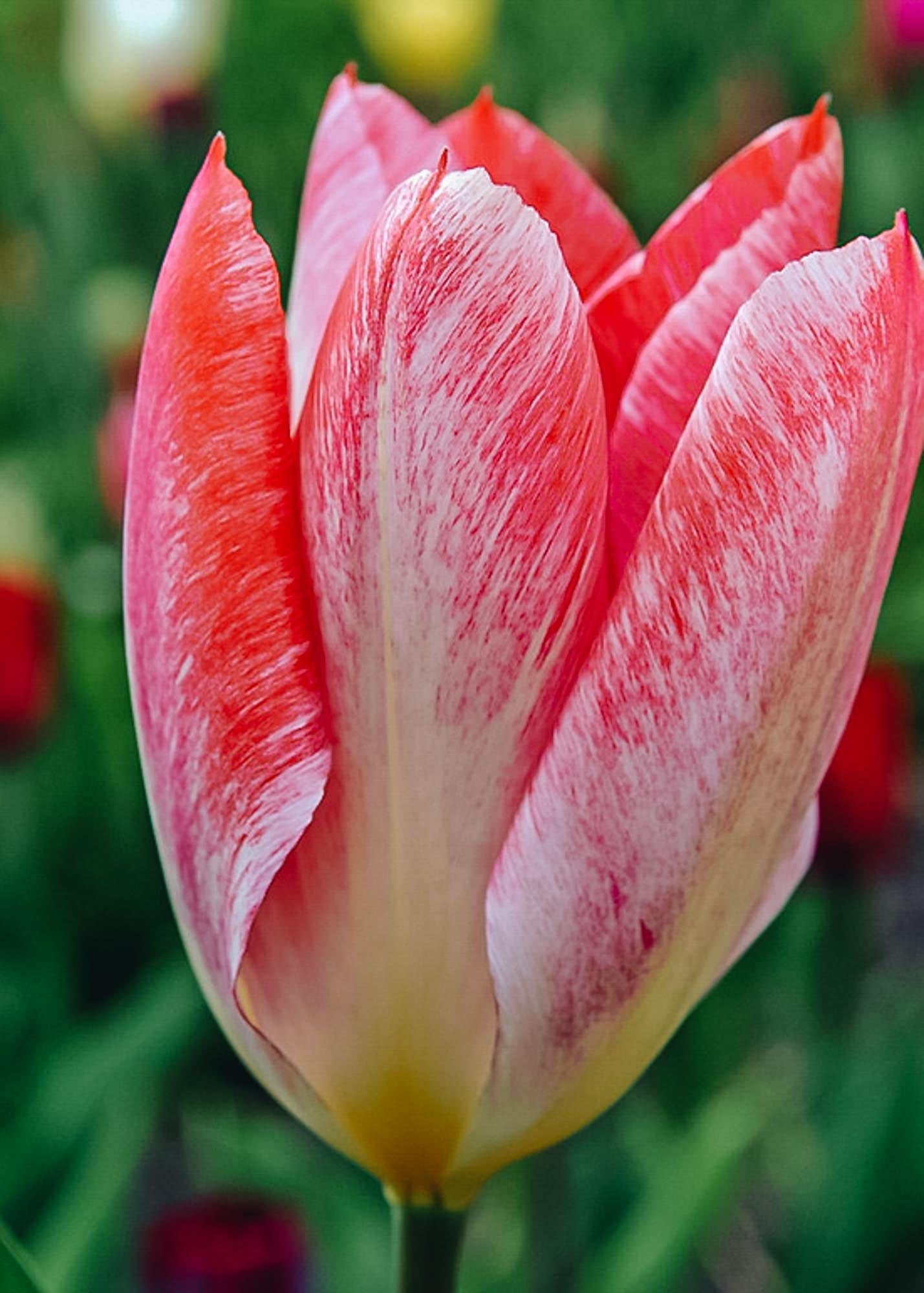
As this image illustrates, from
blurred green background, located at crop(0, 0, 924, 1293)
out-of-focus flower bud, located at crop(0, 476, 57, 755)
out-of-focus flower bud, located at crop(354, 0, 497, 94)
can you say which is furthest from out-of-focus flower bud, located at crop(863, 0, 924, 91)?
out-of-focus flower bud, located at crop(0, 476, 57, 755)

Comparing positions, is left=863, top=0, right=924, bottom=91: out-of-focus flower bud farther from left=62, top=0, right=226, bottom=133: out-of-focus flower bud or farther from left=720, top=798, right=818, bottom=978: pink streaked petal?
left=720, top=798, right=818, bottom=978: pink streaked petal

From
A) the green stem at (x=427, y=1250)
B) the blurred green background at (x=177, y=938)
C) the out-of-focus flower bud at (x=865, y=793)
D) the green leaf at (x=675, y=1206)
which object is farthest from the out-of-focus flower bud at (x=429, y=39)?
the green stem at (x=427, y=1250)

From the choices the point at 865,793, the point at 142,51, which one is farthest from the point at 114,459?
the point at 142,51

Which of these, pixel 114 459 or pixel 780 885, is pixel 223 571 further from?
pixel 114 459

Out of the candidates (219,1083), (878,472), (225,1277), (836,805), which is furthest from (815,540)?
(219,1083)

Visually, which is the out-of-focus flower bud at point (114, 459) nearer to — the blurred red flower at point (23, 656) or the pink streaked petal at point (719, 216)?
the blurred red flower at point (23, 656)
